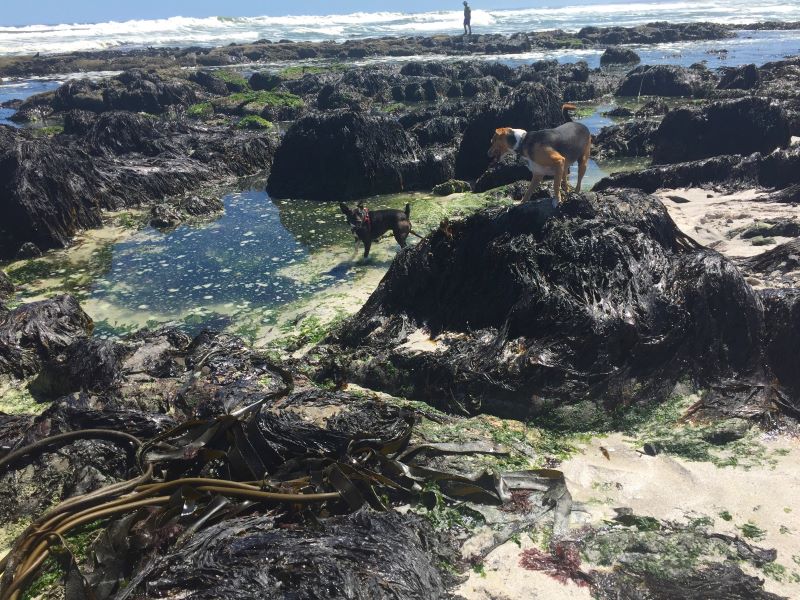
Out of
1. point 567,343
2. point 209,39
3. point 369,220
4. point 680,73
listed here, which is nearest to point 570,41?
point 680,73

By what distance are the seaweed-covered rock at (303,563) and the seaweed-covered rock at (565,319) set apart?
7.48 feet

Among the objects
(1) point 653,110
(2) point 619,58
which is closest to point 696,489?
(1) point 653,110

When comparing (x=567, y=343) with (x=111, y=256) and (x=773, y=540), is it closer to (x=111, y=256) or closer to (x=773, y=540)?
(x=773, y=540)

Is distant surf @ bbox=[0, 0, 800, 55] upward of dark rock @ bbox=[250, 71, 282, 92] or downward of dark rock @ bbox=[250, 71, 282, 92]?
upward

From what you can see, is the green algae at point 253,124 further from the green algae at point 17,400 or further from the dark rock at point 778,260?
the dark rock at point 778,260

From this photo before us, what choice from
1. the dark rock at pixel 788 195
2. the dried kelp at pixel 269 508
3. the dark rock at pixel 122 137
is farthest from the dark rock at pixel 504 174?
the dried kelp at pixel 269 508

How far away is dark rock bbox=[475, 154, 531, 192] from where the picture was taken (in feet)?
46.2

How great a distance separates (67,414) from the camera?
4637mm

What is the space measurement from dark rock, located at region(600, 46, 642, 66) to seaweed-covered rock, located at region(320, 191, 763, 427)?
39.6 meters

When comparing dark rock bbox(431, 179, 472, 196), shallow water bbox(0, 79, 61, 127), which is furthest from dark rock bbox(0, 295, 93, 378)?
shallow water bbox(0, 79, 61, 127)

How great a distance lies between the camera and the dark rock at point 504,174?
1409 centimetres

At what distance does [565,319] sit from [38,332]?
6.38 meters

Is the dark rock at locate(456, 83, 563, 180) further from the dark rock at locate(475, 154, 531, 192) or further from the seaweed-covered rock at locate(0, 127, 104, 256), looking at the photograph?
the seaweed-covered rock at locate(0, 127, 104, 256)

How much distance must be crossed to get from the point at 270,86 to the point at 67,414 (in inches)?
1311
